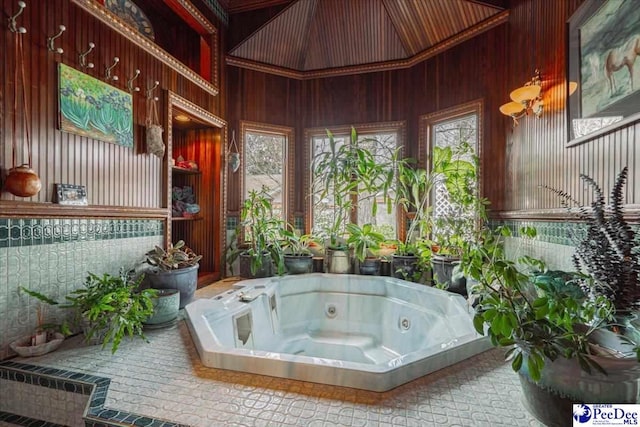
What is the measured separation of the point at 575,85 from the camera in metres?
1.60

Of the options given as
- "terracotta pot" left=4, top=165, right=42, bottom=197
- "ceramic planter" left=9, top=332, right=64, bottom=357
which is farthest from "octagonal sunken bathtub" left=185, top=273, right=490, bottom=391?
"terracotta pot" left=4, top=165, right=42, bottom=197

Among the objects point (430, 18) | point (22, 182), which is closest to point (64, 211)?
point (22, 182)

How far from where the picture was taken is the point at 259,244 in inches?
109

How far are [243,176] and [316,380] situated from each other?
2512 millimetres

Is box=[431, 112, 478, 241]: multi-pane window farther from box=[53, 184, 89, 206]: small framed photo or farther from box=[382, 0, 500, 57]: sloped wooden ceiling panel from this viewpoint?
box=[53, 184, 89, 206]: small framed photo

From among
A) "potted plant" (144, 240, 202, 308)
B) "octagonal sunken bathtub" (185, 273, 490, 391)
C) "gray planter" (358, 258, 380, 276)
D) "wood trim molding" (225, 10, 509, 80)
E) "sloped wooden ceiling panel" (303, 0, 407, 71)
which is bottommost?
"octagonal sunken bathtub" (185, 273, 490, 391)

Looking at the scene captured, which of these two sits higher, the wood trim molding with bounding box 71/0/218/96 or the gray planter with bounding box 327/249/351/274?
the wood trim molding with bounding box 71/0/218/96

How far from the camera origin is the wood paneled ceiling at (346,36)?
2.84 metres

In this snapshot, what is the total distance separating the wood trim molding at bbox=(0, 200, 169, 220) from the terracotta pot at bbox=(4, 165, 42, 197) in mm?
73

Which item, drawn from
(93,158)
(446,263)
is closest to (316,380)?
(446,263)

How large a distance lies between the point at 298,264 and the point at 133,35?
219cm

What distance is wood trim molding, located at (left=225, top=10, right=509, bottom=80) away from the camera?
271cm

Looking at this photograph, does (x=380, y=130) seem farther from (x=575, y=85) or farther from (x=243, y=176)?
(x=575, y=85)

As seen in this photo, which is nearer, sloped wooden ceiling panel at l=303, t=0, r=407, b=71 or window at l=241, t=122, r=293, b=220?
sloped wooden ceiling panel at l=303, t=0, r=407, b=71
